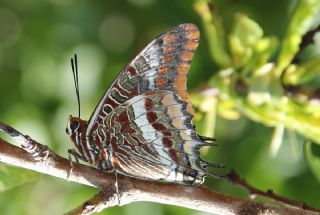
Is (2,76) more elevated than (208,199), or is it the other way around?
(2,76)

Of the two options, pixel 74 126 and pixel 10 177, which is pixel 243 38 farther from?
pixel 10 177

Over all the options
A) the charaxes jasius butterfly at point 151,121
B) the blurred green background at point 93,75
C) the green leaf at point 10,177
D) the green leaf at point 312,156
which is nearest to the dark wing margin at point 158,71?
the charaxes jasius butterfly at point 151,121

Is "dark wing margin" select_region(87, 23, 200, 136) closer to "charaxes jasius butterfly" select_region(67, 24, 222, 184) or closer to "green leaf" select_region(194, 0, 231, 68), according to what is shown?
"charaxes jasius butterfly" select_region(67, 24, 222, 184)

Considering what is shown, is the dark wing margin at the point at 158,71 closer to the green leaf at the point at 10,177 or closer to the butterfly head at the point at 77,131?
the butterfly head at the point at 77,131

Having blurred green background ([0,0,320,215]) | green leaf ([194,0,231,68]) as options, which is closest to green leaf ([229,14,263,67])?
green leaf ([194,0,231,68])

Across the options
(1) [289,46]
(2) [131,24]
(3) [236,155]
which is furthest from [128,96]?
(2) [131,24]

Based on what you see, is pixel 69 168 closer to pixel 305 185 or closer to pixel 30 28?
pixel 305 185
